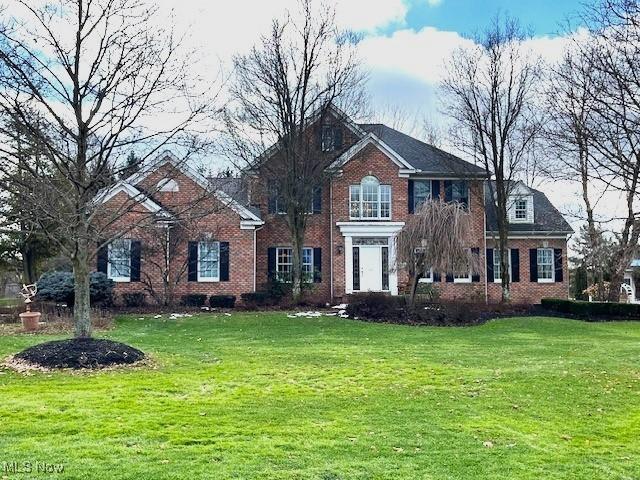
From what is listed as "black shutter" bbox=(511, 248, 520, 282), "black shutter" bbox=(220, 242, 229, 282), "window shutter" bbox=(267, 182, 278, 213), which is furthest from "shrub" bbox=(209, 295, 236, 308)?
"black shutter" bbox=(511, 248, 520, 282)

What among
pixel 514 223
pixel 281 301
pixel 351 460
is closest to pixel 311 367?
pixel 351 460

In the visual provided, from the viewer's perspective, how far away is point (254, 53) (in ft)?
81.9

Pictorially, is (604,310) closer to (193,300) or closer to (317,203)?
(317,203)

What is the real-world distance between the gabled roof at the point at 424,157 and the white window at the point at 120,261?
11.3 m

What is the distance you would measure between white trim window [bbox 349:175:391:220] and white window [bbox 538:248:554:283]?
786cm

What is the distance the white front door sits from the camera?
27203 mm

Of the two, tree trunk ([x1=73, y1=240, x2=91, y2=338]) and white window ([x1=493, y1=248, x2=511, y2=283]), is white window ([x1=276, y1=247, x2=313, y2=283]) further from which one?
tree trunk ([x1=73, y1=240, x2=91, y2=338])

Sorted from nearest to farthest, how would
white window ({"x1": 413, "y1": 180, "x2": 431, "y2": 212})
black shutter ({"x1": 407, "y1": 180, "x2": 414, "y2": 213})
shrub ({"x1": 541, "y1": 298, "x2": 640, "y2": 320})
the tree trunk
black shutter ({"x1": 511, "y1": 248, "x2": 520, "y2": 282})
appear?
the tree trunk, shrub ({"x1": 541, "y1": 298, "x2": 640, "y2": 320}), black shutter ({"x1": 407, "y1": 180, "x2": 414, "y2": 213}), white window ({"x1": 413, "y1": 180, "x2": 431, "y2": 212}), black shutter ({"x1": 511, "y1": 248, "x2": 520, "y2": 282})

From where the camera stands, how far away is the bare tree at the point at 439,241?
66.0ft

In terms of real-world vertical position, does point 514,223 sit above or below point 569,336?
above

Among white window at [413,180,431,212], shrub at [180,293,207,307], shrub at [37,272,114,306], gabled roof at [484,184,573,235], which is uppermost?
white window at [413,180,431,212]

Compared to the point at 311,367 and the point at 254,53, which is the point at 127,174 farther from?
the point at 254,53

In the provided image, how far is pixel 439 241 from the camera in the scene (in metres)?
20.2

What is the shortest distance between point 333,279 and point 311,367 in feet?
54.6
